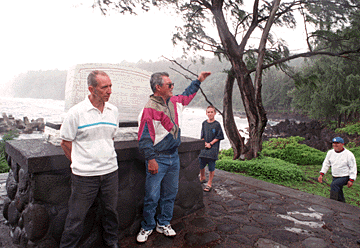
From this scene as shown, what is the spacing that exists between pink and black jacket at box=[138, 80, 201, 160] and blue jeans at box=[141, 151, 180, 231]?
13 centimetres

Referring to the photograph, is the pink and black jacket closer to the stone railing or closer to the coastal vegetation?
the stone railing

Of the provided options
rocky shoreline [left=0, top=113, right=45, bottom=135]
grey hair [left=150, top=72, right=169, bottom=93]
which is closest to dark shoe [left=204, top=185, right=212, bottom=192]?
grey hair [left=150, top=72, right=169, bottom=93]

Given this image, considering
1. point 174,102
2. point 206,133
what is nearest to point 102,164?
point 174,102

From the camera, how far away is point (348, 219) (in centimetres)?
356

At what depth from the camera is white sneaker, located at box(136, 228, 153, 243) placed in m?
2.73

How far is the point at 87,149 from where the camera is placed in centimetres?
217

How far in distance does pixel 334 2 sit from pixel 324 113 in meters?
13.2

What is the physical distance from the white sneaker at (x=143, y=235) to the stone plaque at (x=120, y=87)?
5.06 feet

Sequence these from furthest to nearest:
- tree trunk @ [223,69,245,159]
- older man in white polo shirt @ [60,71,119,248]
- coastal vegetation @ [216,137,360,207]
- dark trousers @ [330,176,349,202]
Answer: tree trunk @ [223,69,245,159]
coastal vegetation @ [216,137,360,207]
dark trousers @ [330,176,349,202]
older man in white polo shirt @ [60,71,119,248]

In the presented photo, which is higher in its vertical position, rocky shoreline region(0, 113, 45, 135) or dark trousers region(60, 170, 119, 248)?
dark trousers region(60, 170, 119, 248)

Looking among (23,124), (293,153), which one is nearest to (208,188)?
(293,153)

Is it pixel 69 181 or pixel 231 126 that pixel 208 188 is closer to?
pixel 69 181

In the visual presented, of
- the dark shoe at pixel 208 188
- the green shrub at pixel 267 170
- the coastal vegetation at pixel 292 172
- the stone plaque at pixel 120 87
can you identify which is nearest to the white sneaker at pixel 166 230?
the stone plaque at pixel 120 87

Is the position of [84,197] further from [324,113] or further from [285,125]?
[285,125]
